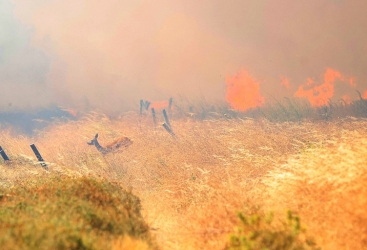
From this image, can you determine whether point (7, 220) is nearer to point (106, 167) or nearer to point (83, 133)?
point (106, 167)

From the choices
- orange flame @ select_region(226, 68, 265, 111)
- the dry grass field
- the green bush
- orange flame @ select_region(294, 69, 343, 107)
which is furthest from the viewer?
orange flame @ select_region(226, 68, 265, 111)

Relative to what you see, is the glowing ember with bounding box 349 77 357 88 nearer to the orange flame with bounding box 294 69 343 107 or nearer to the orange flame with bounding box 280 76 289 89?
the orange flame with bounding box 294 69 343 107

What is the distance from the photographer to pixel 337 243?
6.31 meters

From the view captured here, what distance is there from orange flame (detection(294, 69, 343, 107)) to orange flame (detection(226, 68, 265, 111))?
3042mm

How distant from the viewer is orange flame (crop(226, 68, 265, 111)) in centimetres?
2358

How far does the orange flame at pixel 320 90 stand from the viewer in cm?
2198

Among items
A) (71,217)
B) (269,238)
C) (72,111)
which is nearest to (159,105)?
(72,111)

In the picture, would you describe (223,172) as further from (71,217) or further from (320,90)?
(320,90)

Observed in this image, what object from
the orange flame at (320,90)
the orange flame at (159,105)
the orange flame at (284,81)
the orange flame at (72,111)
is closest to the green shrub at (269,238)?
the orange flame at (320,90)

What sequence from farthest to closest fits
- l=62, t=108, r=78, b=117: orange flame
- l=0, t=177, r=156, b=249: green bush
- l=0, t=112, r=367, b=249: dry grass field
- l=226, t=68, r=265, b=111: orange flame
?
l=62, t=108, r=78, b=117: orange flame → l=226, t=68, r=265, b=111: orange flame → l=0, t=112, r=367, b=249: dry grass field → l=0, t=177, r=156, b=249: green bush

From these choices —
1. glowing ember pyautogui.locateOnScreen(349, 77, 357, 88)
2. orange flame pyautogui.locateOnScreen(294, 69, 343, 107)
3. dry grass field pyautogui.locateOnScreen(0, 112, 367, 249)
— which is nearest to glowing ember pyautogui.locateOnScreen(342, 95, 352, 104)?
orange flame pyautogui.locateOnScreen(294, 69, 343, 107)

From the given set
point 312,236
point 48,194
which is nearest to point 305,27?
point 312,236

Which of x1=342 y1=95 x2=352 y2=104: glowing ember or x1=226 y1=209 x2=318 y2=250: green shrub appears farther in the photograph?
x1=342 y1=95 x2=352 y2=104: glowing ember

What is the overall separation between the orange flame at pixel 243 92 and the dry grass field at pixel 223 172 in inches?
104
